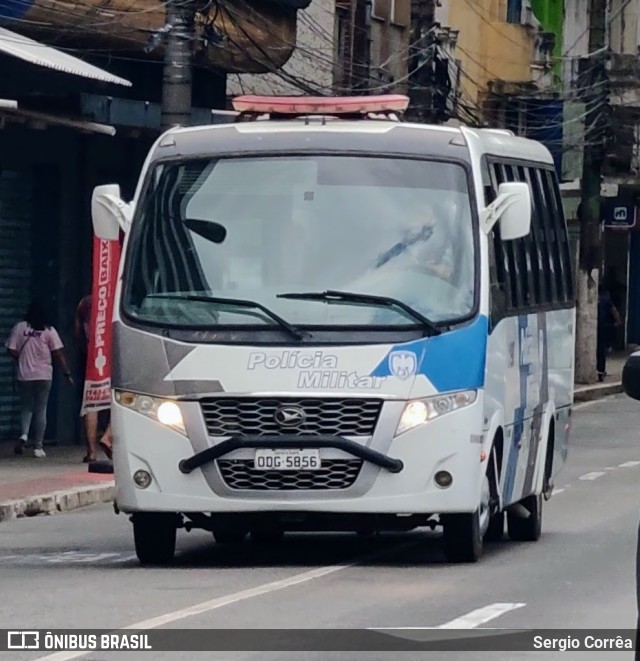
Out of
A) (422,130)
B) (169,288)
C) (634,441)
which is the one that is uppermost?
(422,130)

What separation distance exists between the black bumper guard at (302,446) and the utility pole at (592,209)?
2750cm

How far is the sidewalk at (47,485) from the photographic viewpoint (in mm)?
18891

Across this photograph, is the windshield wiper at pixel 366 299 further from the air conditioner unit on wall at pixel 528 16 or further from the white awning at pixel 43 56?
the air conditioner unit on wall at pixel 528 16

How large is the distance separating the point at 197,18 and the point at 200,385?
12.8m

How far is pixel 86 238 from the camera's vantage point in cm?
2723

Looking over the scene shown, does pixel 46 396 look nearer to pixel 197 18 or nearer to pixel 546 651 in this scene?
pixel 197 18

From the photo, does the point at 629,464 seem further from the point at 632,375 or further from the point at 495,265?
the point at 632,375

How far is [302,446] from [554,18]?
3894cm

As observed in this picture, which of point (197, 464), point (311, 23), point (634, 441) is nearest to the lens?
point (197, 464)

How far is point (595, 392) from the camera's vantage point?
131 ft

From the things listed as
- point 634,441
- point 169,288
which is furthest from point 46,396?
point 169,288

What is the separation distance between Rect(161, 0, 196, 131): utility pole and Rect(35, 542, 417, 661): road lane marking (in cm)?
766

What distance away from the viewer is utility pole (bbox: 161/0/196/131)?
21.2 metres

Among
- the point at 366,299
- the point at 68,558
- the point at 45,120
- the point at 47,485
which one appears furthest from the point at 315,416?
the point at 45,120
